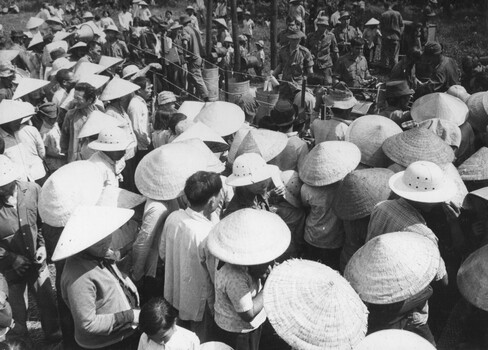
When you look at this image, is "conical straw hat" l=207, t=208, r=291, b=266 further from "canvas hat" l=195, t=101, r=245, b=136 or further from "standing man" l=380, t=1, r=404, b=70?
"standing man" l=380, t=1, r=404, b=70

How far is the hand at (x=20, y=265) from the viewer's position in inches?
142

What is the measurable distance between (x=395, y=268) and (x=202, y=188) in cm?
126

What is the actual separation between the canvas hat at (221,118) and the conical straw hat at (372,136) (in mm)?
1407

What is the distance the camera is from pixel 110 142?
14.2 ft

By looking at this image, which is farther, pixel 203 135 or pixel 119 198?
pixel 203 135

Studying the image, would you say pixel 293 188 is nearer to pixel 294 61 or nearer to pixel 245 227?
pixel 245 227

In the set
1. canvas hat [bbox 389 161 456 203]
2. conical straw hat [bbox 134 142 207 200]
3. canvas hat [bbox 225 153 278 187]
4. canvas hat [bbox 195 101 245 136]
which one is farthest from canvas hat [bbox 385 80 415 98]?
conical straw hat [bbox 134 142 207 200]

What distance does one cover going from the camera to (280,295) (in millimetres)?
2461

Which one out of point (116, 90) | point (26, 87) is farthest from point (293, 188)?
point (26, 87)

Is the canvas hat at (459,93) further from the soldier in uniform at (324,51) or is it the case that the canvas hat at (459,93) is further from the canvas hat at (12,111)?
the canvas hat at (12,111)

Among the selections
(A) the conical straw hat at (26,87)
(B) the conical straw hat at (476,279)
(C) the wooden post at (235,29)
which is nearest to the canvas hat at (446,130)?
(B) the conical straw hat at (476,279)

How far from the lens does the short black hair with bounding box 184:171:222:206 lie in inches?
123

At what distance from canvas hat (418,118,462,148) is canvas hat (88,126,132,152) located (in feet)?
8.63

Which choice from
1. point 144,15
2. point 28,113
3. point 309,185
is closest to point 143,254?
point 309,185
